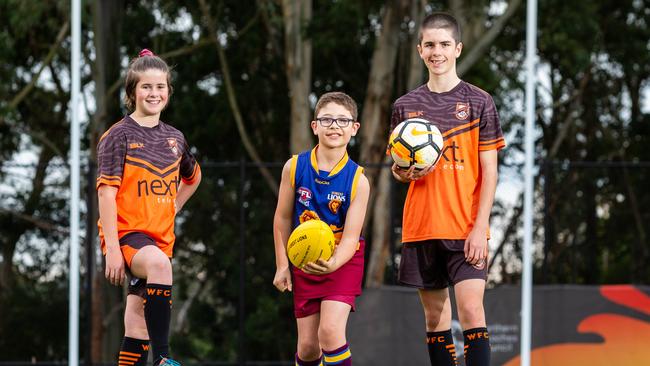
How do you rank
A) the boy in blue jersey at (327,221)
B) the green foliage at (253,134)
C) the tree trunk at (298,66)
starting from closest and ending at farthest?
the boy in blue jersey at (327,221)
the green foliage at (253,134)
the tree trunk at (298,66)

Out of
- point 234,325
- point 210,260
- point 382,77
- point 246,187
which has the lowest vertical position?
point 234,325

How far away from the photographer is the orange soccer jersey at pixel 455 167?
17.8ft

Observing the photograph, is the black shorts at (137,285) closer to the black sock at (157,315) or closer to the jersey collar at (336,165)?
the black sock at (157,315)

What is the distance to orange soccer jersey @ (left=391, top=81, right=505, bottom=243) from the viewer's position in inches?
214

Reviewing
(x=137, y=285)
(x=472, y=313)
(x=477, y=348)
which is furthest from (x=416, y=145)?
(x=137, y=285)

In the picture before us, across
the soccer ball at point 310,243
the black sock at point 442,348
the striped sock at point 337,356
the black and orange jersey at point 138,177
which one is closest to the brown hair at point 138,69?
the black and orange jersey at point 138,177

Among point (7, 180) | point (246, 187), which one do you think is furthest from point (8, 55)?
point (246, 187)

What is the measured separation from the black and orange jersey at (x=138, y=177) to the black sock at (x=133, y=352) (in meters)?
0.49

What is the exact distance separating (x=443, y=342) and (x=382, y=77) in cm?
929

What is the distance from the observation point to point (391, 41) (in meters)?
14.4

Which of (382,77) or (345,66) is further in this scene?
(345,66)

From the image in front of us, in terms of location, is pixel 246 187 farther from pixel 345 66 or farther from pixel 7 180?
pixel 345 66

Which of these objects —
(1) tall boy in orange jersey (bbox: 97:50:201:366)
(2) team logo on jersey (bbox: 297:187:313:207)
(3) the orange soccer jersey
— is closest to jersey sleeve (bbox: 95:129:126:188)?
(1) tall boy in orange jersey (bbox: 97:50:201:366)

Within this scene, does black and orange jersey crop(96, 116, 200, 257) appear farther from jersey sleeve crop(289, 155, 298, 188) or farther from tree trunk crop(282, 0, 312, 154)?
tree trunk crop(282, 0, 312, 154)
